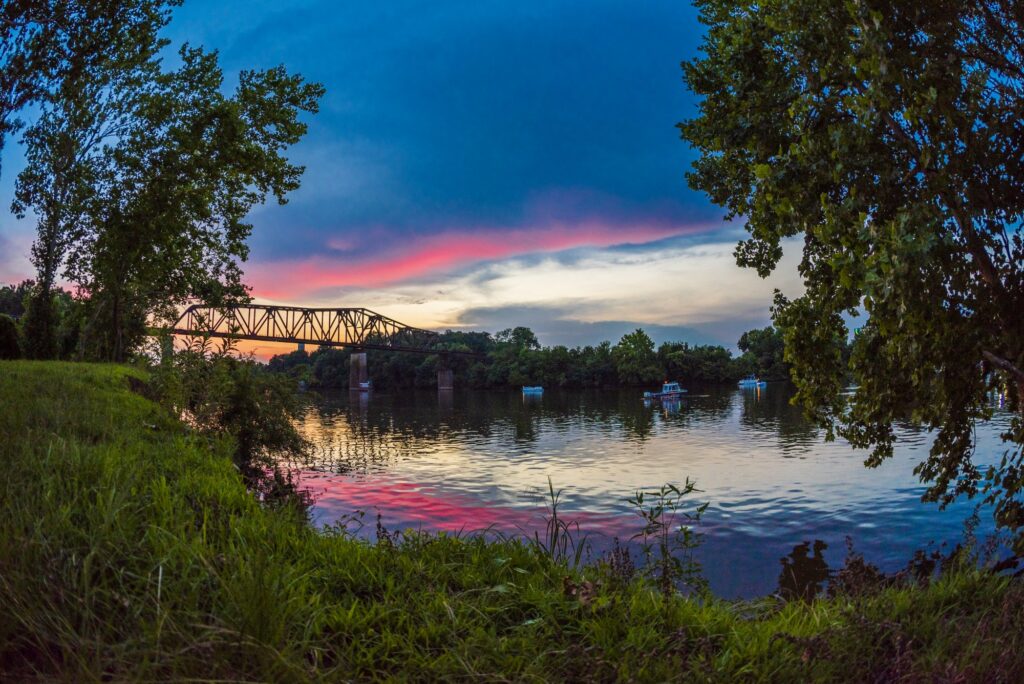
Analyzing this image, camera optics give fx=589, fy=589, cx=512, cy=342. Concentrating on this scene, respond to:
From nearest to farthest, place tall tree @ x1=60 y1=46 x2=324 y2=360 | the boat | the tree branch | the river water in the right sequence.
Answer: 1. the tree branch
2. the river water
3. tall tree @ x1=60 y1=46 x2=324 y2=360
4. the boat

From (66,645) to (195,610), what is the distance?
1.95 ft

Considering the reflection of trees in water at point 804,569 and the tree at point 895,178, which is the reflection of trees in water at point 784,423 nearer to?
the reflection of trees in water at point 804,569

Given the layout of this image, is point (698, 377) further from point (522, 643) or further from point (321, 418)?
point (522, 643)

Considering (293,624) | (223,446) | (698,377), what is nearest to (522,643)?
(293,624)

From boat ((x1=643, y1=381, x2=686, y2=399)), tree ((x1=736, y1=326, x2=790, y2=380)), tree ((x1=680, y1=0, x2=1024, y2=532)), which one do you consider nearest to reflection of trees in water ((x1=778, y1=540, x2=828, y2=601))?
tree ((x1=680, y1=0, x2=1024, y2=532))

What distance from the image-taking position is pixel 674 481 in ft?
74.0

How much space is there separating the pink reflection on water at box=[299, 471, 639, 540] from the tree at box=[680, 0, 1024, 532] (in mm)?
7740

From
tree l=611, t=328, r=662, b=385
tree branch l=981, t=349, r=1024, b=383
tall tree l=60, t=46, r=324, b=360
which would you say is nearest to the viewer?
tree branch l=981, t=349, r=1024, b=383

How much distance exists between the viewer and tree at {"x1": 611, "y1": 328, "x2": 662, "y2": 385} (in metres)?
129

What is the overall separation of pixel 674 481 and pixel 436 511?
9.77 meters

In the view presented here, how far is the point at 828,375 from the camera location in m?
10.5

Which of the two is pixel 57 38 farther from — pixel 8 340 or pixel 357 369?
pixel 357 369

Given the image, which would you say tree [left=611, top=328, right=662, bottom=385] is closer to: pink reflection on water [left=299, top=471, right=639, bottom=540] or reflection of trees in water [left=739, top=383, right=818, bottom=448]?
reflection of trees in water [left=739, top=383, right=818, bottom=448]

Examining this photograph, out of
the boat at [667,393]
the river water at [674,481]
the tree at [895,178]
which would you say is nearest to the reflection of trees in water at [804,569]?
the river water at [674,481]
